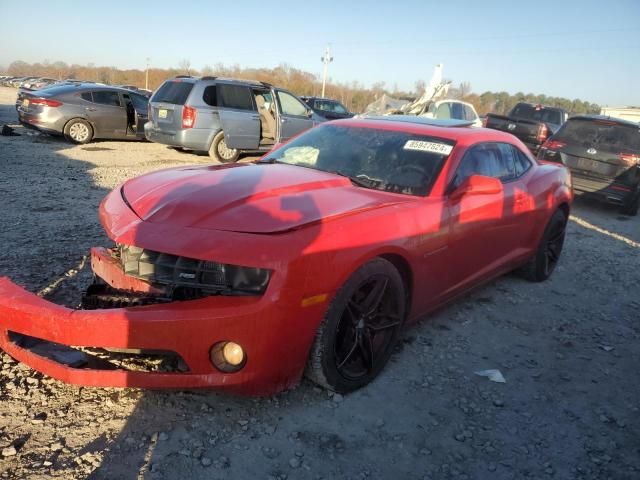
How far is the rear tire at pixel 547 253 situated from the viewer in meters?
4.84

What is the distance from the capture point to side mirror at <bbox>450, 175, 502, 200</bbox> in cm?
330

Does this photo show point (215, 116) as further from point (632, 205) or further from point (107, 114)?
point (632, 205)

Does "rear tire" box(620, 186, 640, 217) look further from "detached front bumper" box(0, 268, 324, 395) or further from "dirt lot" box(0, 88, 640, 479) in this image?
"detached front bumper" box(0, 268, 324, 395)

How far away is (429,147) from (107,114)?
1030cm

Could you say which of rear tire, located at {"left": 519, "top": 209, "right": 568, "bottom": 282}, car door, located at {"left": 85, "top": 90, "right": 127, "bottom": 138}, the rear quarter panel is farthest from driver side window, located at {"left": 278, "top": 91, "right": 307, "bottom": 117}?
rear tire, located at {"left": 519, "top": 209, "right": 568, "bottom": 282}

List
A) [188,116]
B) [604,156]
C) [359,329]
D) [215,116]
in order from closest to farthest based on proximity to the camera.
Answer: [359,329], [604,156], [188,116], [215,116]

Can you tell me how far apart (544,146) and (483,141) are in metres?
6.23

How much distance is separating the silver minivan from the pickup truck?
6835 mm

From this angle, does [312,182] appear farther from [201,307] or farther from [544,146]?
[544,146]

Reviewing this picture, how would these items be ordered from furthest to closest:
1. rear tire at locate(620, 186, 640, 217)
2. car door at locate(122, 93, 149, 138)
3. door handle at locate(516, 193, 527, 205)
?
car door at locate(122, 93, 149, 138) → rear tire at locate(620, 186, 640, 217) → door handle at locate(516, 193, 527, 205)

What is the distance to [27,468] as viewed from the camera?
205 centimetres

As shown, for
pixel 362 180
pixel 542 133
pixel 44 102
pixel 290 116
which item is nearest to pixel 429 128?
pixel 362 180

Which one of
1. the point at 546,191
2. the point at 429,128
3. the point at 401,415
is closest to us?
the point at 401,415

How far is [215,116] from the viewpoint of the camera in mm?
10031
